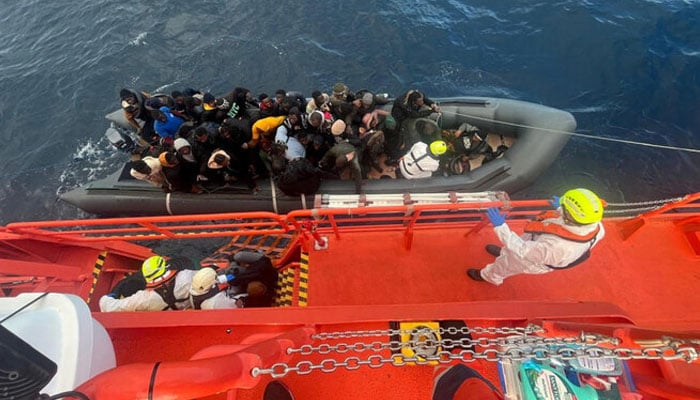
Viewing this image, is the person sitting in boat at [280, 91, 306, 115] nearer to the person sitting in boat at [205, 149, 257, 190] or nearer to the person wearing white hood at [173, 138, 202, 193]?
the person sitting in boat at [205, 149, 257, 190]

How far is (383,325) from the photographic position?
10.5 ft

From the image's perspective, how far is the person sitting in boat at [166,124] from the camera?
7.05 meters

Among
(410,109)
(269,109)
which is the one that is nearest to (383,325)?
(410,109)

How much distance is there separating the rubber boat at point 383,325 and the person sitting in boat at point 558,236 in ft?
1.19

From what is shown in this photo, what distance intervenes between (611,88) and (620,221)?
5.91m

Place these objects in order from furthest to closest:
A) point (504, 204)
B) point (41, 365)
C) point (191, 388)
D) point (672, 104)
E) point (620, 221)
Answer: point (672, 104) < point (620, 221) < point (504, 204) < point (191, 388) < point (41, 365)

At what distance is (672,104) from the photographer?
8609 millimetres

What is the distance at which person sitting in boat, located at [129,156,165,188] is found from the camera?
20.0 feet

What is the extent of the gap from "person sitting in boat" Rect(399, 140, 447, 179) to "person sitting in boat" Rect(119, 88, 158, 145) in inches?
198

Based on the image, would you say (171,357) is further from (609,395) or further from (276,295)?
(609,395)

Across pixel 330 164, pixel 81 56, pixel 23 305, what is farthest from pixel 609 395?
pixel 81 56

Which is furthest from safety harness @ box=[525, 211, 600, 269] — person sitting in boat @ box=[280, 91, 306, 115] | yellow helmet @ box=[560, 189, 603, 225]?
person sitting in boat @ box=[280, 91, 306, 115]

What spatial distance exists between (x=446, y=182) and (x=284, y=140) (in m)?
2.91

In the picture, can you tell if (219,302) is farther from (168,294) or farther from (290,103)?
(290,103)
